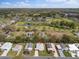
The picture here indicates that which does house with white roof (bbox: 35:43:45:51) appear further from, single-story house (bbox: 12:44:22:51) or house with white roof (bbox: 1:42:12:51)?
house with white roof (bbox: 1:42:12:51)

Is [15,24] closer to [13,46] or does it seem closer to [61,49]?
[13,46]

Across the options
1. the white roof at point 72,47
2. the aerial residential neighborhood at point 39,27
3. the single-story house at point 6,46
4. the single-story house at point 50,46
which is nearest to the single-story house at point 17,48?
the aerial residential neighborhood at point 39,27

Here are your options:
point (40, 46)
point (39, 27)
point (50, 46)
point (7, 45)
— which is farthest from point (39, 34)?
point (7, 45)

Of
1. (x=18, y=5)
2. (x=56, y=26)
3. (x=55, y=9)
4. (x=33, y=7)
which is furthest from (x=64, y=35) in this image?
(x=18, y=5)

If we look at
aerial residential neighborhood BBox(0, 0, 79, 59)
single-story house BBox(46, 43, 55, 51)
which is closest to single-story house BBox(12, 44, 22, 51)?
aerial residential neighborhood BBox(0, 0, 79, 59)

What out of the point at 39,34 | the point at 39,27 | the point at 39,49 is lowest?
the point at 39,49

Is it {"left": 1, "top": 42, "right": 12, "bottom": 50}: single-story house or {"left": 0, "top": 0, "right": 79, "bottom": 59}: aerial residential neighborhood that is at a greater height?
{"left": 0, "top": 0, "right": 79, "bottom": 59}: aerial residential neighborhood

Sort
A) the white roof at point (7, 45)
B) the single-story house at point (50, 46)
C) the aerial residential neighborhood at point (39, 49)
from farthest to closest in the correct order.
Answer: the white roof at point (7, 45), the single-story house at point (50, 46), the aerial residential neighborhood at point (39, 49)

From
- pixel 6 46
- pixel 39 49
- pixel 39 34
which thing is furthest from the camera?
pixel 39 34

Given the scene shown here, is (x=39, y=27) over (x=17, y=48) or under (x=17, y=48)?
over

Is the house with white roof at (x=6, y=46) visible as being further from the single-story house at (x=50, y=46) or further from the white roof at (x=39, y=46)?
the single-story house at (x=50, y=46)

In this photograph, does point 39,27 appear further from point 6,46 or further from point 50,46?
point 6,46
